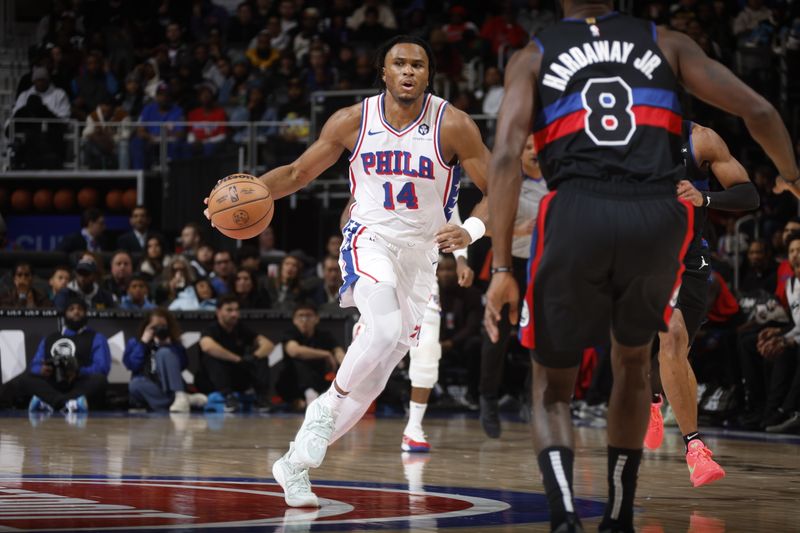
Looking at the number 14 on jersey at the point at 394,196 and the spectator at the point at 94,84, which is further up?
the spectator at the point at 94,84

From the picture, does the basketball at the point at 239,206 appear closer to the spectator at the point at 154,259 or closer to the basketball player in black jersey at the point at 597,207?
A: the basketball player in black jersey at the point at 597,207

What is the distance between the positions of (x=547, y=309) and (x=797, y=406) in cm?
759

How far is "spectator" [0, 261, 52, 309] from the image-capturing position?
13.5 metres

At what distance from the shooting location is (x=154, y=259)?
48.5ft

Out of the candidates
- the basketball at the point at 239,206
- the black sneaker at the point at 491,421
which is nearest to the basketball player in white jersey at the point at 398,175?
the basketball at the point at 239,206

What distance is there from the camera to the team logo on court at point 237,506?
4.60 m

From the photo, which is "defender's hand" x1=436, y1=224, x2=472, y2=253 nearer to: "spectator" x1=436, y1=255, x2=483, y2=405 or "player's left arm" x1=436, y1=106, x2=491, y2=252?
"player's left arm" x1=436, y1=106, x2=491, y2=252

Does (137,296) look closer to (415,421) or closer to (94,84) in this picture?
(415,421)

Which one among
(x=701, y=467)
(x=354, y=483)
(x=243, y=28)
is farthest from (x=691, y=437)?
(x=243, y=28)

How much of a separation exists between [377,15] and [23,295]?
313 inches

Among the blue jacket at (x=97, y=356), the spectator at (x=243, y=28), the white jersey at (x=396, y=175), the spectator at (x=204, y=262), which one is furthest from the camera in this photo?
the spectator at (x=243, y=28)

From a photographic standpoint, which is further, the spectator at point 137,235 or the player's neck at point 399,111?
the spectator at point 137,235

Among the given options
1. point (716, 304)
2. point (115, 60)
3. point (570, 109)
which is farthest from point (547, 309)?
point (115, 60)

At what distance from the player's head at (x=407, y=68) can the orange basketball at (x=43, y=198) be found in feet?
40.6
